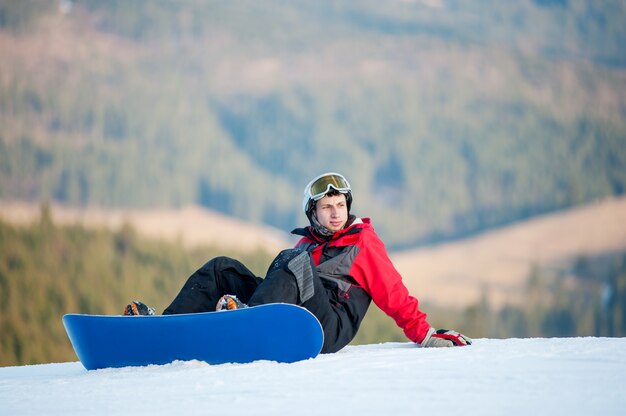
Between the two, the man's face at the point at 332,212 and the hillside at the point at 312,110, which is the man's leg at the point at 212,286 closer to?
the man's face at the point at 332,212

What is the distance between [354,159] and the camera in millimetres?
52125

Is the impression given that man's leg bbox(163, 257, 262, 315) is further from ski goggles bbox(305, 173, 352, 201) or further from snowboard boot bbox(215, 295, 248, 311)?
ski goggles bbox(305, 173, 352, 201)

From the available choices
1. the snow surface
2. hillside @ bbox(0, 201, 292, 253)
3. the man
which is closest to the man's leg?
the man

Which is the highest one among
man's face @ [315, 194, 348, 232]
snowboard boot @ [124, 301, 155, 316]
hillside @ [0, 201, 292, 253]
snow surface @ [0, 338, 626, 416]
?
hillside @ [0, 201, 292, 253]

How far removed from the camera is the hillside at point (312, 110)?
50.3 meters

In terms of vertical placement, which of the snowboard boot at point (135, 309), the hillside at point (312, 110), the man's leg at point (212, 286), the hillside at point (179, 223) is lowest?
the snowboard boot at point (135, 309)

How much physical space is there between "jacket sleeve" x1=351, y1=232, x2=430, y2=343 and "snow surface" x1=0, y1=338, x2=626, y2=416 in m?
0.28

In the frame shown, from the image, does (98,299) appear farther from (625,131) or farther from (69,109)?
(625,131)

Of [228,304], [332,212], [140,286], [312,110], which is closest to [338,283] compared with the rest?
[332,212]

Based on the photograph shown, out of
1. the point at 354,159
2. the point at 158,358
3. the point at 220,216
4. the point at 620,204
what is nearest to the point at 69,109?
the point at 220,216

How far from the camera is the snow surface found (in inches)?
96.9

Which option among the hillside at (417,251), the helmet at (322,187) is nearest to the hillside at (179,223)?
the hillside at (417,251)

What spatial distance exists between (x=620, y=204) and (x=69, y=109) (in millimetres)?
35166

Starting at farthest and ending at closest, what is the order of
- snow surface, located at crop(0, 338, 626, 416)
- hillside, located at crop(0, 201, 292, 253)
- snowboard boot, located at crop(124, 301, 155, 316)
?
hillside, located at crop(0, 201, 292, 253), snowboard boot, located at crop(124, 301, 155, 316), snow surface, located at crop(0, 338, 626, 416)
